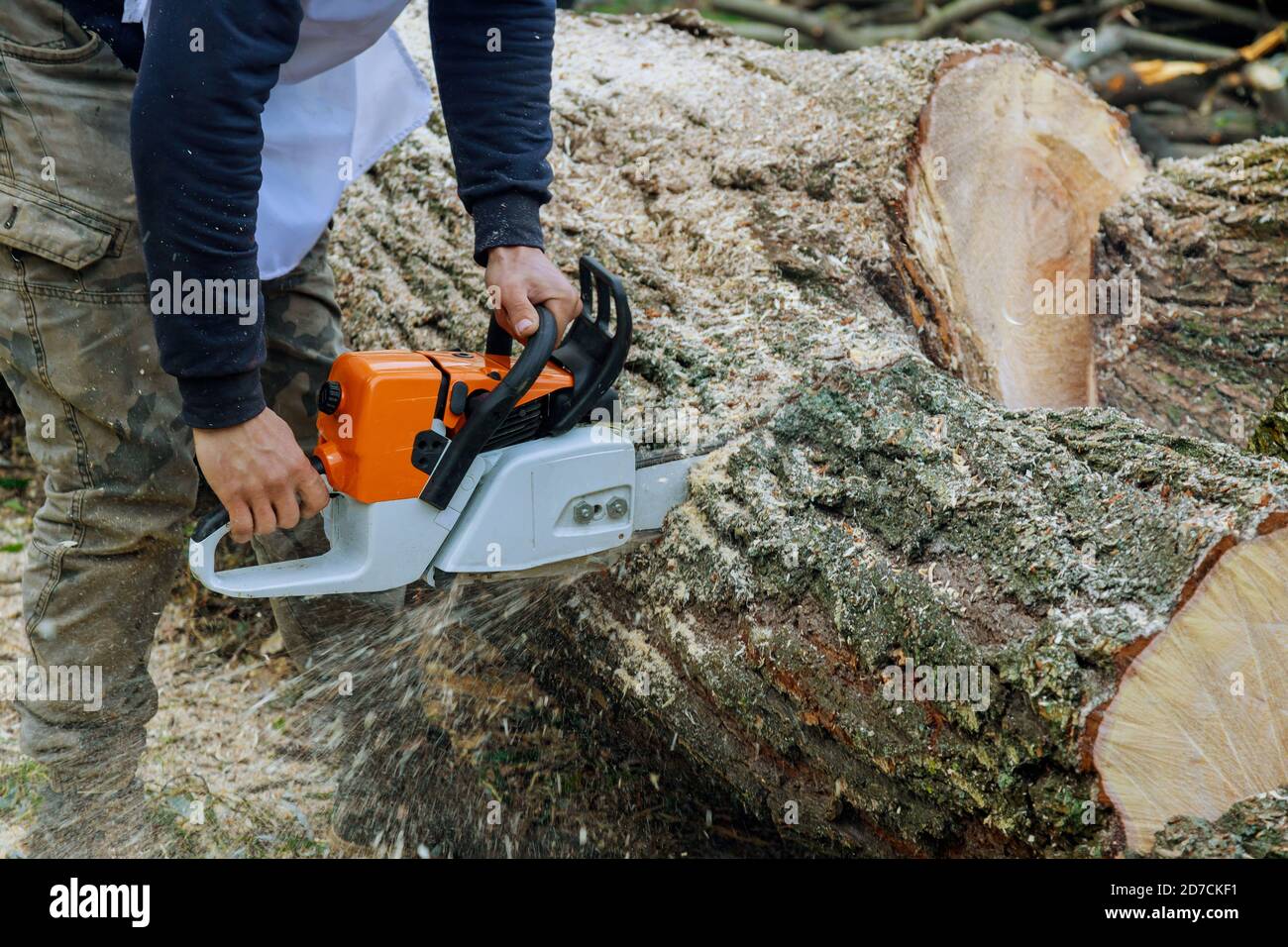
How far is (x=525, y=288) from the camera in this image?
1.91m

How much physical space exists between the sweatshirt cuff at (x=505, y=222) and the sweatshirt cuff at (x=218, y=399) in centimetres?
54

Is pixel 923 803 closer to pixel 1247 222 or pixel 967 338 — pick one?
pixel 967 338

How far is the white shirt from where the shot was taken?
6.15 ft

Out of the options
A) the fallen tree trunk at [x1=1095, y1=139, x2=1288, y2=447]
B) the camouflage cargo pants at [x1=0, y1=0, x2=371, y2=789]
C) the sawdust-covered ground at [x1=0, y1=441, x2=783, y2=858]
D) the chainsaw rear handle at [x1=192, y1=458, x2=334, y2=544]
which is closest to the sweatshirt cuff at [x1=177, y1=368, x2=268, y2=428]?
the chainsaw rear handle at [x1=192, y1=458, x2=334, y2=544]

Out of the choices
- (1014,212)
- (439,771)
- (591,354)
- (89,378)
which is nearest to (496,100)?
(591,354)

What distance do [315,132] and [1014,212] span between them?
1937 millimetres

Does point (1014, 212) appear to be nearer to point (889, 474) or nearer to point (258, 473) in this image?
point (889, 474)

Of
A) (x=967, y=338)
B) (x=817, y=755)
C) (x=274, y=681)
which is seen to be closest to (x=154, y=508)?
(x=274, y=681)

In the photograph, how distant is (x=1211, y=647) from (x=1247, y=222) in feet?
6.34

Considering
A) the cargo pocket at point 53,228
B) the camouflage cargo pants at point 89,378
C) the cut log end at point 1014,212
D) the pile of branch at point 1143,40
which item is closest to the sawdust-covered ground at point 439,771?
the camouflage cargo pants at point 89,378

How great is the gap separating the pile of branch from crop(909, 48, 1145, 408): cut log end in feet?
9.40

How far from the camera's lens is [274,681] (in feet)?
9.74

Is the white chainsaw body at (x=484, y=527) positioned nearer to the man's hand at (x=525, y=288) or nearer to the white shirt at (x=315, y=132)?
the man's hand at (x=525, y=288)

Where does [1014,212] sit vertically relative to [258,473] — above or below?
above
